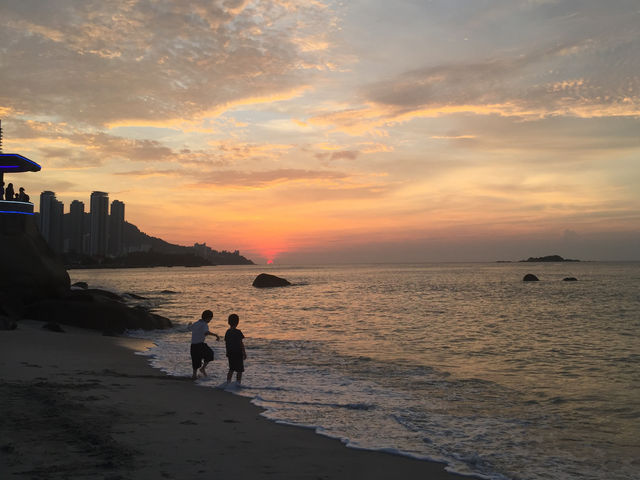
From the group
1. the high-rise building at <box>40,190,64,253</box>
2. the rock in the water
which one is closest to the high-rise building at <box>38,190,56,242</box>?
the high-rise building at <box>40,190,64,253</box>

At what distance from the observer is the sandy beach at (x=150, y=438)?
5535 mm

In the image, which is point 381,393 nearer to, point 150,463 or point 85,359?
point 150,463

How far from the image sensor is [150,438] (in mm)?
6664

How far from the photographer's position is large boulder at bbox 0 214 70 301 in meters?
23.8

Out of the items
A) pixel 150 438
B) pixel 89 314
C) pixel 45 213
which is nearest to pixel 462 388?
pixel 150 438

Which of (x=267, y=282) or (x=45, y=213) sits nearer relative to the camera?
(x=267, y=282)

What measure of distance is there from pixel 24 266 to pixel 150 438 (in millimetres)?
22292

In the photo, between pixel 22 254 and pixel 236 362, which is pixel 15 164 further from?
pixel 236 362

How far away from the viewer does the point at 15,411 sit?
710 cm

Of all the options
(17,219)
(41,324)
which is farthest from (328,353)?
(17,219)

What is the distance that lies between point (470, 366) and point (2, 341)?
14864mm

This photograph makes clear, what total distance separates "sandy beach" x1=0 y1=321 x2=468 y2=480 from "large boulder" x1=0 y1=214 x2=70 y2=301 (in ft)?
50.7

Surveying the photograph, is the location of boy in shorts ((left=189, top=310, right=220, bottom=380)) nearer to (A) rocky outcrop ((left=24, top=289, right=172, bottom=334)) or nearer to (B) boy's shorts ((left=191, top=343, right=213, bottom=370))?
(B) boy's shorts ((left=191, top=343, right=213, bottom=370))

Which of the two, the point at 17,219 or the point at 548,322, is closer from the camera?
the point at 17,219
